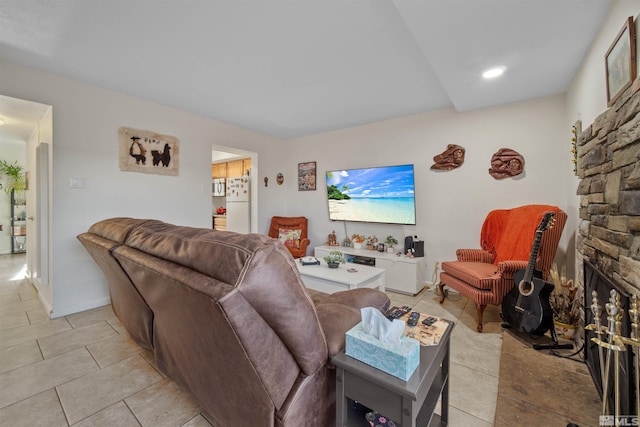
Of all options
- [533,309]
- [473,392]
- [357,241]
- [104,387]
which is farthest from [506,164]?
[104,387]

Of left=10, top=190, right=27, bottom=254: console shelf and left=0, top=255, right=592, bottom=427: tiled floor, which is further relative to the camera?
left=10, top=190, right=27, bottom=254: console shelf

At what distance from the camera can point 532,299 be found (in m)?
2.00

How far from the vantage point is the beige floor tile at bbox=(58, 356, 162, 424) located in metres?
→ 1.44

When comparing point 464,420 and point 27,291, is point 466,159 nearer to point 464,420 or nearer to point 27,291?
point 464,420

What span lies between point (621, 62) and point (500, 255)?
1795 mm

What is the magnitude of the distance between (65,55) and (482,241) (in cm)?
438

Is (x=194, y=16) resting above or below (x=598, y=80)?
above

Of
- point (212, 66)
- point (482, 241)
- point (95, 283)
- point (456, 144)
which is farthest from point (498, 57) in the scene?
point (95, 283)

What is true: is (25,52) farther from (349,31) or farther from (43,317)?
(349,31)

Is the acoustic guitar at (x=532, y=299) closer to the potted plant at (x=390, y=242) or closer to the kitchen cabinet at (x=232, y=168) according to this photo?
the potted plant at (x=390, y=242)

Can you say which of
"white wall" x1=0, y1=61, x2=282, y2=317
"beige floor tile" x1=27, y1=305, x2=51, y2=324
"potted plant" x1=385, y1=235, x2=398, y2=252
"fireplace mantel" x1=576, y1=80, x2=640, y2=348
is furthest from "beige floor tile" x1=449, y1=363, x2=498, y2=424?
"beige floor tile" x1=27, y1=305, x2=51, y2=324

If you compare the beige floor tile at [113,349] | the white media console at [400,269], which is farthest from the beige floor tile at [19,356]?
the white media console at [400,269]

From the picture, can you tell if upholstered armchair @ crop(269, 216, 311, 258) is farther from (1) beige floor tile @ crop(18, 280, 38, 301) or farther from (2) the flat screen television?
(1) beige floor tile @ crop(18, 280, 38, 301)

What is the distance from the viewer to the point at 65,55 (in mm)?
2188
